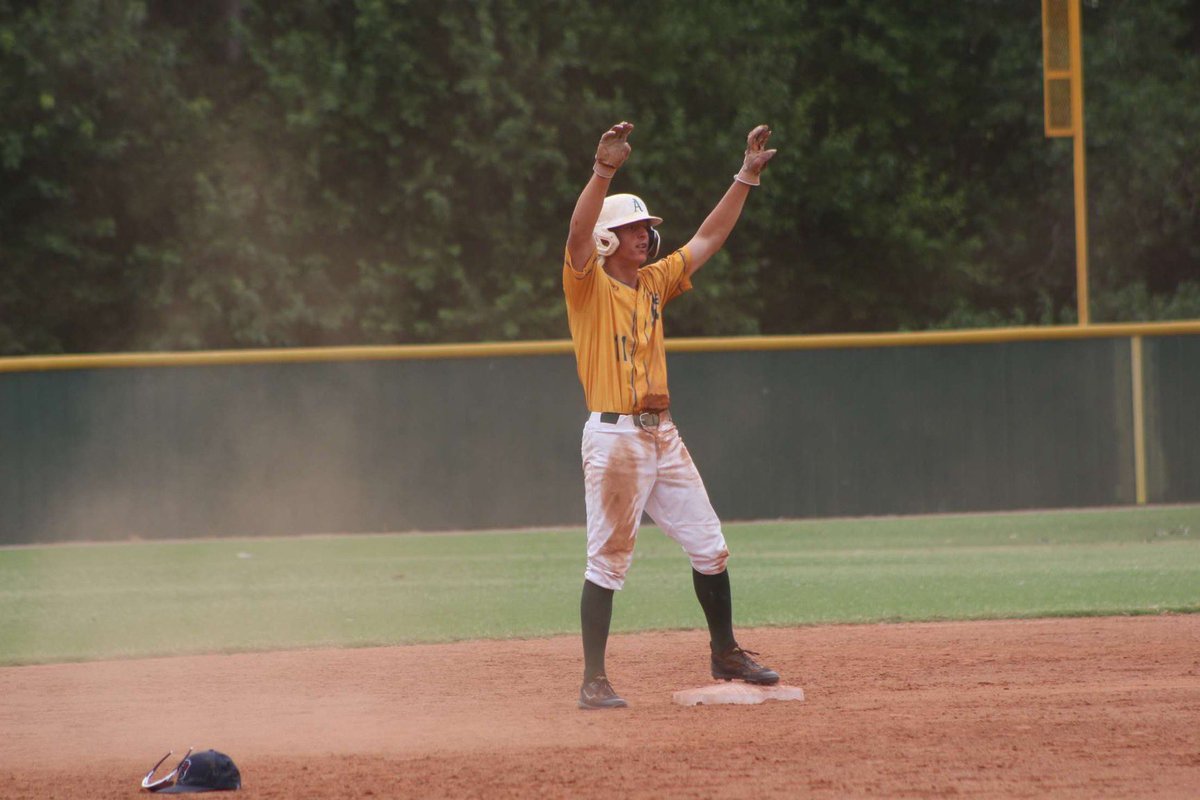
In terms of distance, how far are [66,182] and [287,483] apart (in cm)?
839

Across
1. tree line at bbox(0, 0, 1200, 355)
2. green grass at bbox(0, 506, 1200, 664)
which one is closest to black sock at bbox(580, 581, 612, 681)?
green grass at bbox(0, 506, 1200, 664)

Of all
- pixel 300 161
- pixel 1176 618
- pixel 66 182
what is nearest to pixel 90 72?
pixel 66 182

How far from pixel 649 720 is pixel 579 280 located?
1803 millimetres

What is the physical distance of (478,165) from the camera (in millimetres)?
22906

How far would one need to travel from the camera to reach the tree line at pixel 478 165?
2233 cm

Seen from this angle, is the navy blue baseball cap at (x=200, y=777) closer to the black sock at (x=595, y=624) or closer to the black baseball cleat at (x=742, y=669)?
the black sock at (x=595, y=624)

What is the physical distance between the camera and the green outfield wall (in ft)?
52.7

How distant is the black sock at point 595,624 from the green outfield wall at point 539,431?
10.0m

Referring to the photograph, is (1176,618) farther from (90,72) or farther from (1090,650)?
(90,72)

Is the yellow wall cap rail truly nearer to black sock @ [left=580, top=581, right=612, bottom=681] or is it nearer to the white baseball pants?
the white baseball pants

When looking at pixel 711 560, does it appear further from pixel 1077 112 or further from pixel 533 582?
pixel 1077 112

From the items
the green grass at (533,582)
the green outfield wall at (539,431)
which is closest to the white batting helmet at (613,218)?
the green grass at (533,582)

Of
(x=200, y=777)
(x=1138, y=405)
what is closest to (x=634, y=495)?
(x=200, y=777)

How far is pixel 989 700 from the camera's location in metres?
6.51
